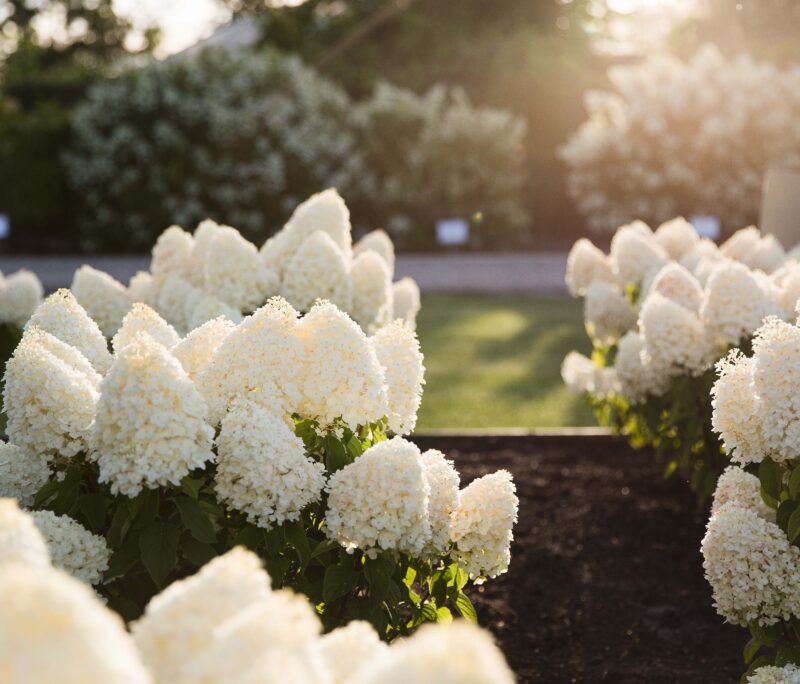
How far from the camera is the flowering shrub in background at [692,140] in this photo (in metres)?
17.6

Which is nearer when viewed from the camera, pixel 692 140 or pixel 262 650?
pixel 262 650

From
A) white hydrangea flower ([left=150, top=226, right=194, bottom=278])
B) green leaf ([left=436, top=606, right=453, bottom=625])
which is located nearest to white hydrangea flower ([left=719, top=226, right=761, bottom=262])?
white hydrangea flower ([left=150, top=226, right=194, bottom=278])

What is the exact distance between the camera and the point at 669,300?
4.07m

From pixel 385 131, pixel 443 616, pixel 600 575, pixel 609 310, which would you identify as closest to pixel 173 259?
pixel 609 310

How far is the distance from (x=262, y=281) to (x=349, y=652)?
111 inches

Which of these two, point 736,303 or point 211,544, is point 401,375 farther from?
point 736,303

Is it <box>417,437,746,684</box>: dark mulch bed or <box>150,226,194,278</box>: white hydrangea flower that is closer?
<box>417,437,746,684</box>: dark mulch bed

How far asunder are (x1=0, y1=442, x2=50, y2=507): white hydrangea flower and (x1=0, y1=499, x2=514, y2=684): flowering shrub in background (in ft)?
3.38

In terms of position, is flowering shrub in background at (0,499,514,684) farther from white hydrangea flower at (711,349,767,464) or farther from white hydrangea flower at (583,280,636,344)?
white hydrangea flower at (583,280,636,344)

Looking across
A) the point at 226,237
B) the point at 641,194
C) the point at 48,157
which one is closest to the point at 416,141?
the point at 641,194

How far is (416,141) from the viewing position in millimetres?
18969

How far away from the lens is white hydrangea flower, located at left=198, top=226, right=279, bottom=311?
4.04 metres

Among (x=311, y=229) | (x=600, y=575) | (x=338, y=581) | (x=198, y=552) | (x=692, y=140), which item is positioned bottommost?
(x=600, y=575)

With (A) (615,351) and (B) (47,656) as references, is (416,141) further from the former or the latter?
(B) (47,656)
